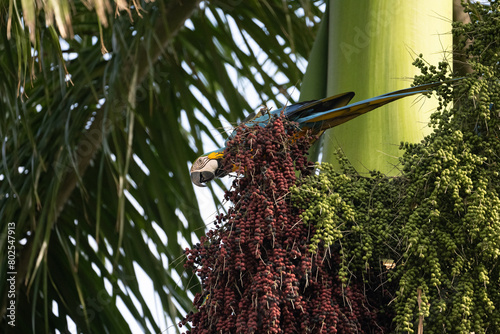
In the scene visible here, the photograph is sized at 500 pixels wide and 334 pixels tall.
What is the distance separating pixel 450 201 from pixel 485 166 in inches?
4.2

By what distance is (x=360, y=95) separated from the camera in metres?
1.75

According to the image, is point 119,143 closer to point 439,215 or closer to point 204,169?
point 204,169

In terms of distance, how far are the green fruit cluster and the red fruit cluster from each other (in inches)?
1.5

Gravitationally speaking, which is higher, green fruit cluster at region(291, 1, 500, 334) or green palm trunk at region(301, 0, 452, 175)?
green palm trunk at region(301, 0, 452, 175)

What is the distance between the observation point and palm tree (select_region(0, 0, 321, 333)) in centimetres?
212

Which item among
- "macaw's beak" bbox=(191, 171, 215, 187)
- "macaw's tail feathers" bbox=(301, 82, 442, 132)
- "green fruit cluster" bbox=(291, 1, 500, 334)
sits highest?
"macaw's beak" bbox=(191, 171, 215, 187)

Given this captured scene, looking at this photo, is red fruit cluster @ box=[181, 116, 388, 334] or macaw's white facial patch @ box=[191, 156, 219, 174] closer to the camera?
red fruit cluster @ box=[181, 116, 388, 334]

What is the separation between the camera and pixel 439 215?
1274 millimetres

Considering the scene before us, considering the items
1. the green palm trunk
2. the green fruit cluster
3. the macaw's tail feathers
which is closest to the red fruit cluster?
the green fruit cluster

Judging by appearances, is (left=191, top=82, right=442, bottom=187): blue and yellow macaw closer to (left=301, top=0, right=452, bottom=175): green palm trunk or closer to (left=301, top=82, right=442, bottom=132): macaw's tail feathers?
(left=301, top=82, right=442, bottom=132): macaw's tail feathers

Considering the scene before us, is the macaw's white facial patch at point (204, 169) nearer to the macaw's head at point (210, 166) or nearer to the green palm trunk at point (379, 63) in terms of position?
the macaw's head at point (210, 166)

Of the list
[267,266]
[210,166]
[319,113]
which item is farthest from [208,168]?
[267,266]

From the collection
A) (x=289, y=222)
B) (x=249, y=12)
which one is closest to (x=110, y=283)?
(x=249, y=12)

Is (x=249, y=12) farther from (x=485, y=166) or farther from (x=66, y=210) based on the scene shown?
(x=485, y=166)
